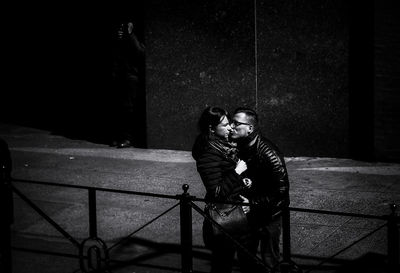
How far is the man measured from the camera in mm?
6055

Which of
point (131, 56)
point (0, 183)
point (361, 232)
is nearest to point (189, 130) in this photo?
point (131, 56)

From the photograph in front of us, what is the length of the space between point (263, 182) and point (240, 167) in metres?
0.23

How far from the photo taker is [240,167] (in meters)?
6.15

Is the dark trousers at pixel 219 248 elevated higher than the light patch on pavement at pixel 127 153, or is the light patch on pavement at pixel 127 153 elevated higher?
the light patch on pavement at pixel 127 153

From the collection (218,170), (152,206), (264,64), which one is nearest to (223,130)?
(218,170)

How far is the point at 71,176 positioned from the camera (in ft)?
34.7

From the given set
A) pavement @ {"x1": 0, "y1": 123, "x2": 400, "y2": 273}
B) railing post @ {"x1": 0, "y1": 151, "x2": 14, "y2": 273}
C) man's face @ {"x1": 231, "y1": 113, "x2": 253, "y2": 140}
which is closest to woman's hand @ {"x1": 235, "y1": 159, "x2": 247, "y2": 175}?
man's face @ {"x1": 231, "y1": 113, "x2": 253, "y2": 140}

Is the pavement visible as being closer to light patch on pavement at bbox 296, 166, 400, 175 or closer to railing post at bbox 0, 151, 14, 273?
light patch on pavement at bbox 296, 166, 400, 175

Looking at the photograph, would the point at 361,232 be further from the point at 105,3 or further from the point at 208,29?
the point at 105,3

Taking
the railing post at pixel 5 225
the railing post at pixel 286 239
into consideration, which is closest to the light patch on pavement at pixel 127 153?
the railing post at pixel 5 225

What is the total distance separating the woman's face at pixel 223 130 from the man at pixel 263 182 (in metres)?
0.16

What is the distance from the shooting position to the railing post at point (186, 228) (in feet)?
19.9

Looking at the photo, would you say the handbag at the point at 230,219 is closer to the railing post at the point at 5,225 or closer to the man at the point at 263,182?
the man at the point at 263,182

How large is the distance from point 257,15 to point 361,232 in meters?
4.38
